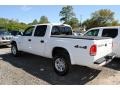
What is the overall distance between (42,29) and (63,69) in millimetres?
2215

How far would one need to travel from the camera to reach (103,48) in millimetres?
6746

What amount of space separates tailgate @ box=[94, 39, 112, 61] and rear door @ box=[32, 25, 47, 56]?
7.94 feet

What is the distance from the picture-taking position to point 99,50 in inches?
255

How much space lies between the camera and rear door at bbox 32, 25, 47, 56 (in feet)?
27.1

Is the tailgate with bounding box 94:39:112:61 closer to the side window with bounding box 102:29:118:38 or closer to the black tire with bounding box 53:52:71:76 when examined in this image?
the black tire with bounding box 53:52:71:76

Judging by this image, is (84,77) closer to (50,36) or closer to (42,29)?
(50,36)

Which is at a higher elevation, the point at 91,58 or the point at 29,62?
the point at 91,58

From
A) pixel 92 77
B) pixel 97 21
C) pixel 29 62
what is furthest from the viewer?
pixel 97 21

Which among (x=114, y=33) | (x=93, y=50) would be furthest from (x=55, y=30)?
(x=114, y=33)

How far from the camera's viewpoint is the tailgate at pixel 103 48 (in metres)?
6.39

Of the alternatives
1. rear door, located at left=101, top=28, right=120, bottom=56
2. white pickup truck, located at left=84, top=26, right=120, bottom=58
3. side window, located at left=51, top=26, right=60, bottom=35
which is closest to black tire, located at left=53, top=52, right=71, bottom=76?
side window, located at left=51, top=26, right=60, bottom=35

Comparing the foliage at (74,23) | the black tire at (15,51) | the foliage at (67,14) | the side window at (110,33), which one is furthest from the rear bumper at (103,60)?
the foliage at (67,14)

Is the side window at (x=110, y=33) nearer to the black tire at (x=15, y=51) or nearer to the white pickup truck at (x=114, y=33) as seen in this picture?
the white pickup truck at (x=114, y=33)

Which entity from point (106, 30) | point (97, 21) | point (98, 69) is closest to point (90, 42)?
point (98, 69)
